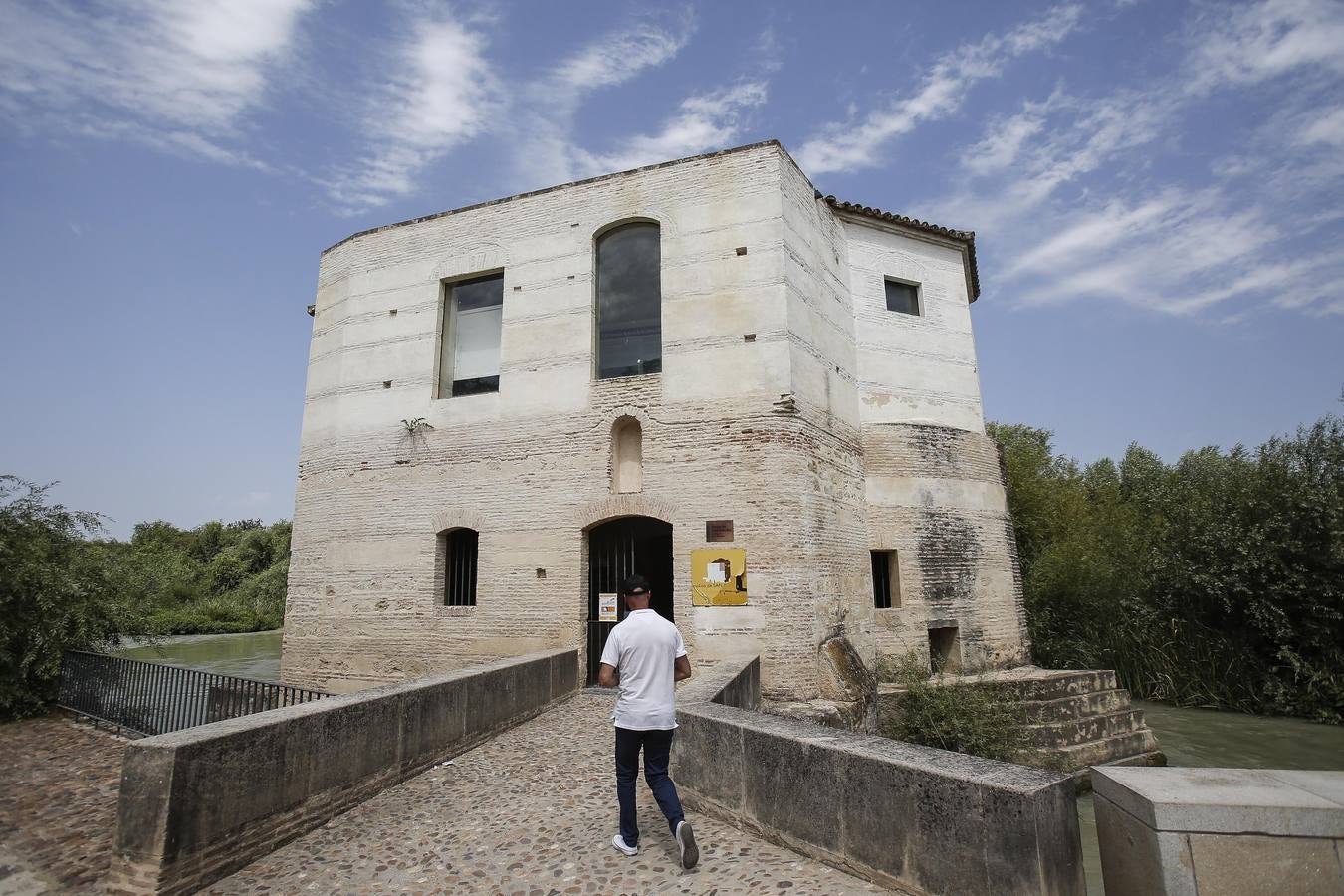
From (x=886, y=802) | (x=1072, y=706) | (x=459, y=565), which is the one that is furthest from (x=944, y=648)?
(x=886, y=802)

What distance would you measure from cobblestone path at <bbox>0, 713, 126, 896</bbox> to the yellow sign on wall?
679 centimetres

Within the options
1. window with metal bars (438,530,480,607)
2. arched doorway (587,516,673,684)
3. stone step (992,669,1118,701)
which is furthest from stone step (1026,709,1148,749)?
window with metal bars (438,530,480,607)

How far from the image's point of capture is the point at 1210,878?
2.96m

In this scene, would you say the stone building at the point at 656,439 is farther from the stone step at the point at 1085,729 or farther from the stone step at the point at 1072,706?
the stone step at the point at 1085,729

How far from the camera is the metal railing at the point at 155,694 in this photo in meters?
8.78

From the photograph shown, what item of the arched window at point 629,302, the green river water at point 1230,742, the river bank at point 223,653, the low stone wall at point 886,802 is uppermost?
the arched window at point 629,302

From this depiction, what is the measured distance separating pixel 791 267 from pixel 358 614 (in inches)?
374

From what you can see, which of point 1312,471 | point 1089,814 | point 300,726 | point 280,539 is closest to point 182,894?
point 300,726

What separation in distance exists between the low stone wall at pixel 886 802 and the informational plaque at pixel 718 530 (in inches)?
190

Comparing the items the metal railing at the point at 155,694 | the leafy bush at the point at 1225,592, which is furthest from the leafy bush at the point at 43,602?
the leafy bush at the point at 1225,592

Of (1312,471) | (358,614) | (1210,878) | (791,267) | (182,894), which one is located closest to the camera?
(1210,878)

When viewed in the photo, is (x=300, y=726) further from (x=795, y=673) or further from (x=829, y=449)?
(x=829, y=449)

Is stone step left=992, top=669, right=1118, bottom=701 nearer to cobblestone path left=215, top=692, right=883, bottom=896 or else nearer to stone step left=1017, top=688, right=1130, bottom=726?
stone step left=1017, top=688, right=1130, bottom=726

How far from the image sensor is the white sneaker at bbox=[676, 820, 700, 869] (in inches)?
162
